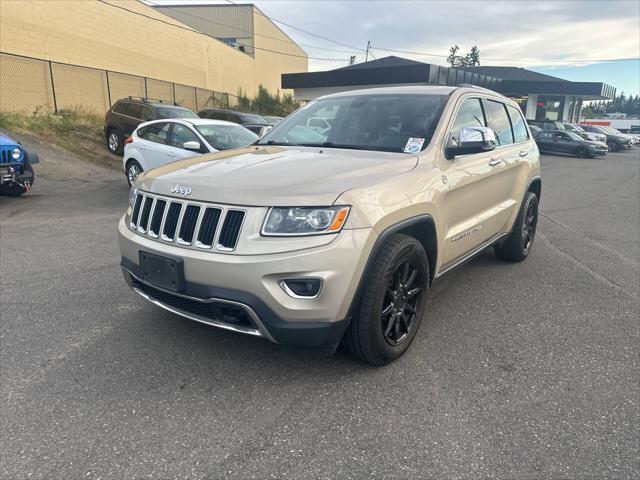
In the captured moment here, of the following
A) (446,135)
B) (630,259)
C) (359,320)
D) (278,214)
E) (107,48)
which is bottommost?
(630,259)

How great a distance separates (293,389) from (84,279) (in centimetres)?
278

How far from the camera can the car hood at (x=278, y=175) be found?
8.46 feet

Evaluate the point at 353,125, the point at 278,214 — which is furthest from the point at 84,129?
the point at 278,214

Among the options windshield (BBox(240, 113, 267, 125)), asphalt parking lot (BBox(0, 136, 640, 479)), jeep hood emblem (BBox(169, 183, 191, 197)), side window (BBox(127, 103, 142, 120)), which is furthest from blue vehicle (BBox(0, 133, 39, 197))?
windshield (BBox(240, 113, 267, 125))

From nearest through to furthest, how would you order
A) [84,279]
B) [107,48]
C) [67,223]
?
1. [84,279]
2. [67,223]
3. [107,48]

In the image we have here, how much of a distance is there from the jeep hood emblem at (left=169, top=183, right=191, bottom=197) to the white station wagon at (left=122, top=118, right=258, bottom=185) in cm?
538

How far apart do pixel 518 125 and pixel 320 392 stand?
400 cm

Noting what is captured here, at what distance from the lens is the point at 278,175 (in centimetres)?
282

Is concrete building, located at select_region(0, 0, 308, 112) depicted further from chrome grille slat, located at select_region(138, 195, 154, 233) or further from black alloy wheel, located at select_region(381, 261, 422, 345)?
black alloy wheel, located at select_region(381, 261, 422, 345)

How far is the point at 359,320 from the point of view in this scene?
278cm

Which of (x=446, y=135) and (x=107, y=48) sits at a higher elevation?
(x=107, y=48)

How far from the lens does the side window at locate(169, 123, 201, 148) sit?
8.47 metres

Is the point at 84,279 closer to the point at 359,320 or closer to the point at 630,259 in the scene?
the point at 359,320

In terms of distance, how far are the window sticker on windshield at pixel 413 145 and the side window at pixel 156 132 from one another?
644 centimetres
